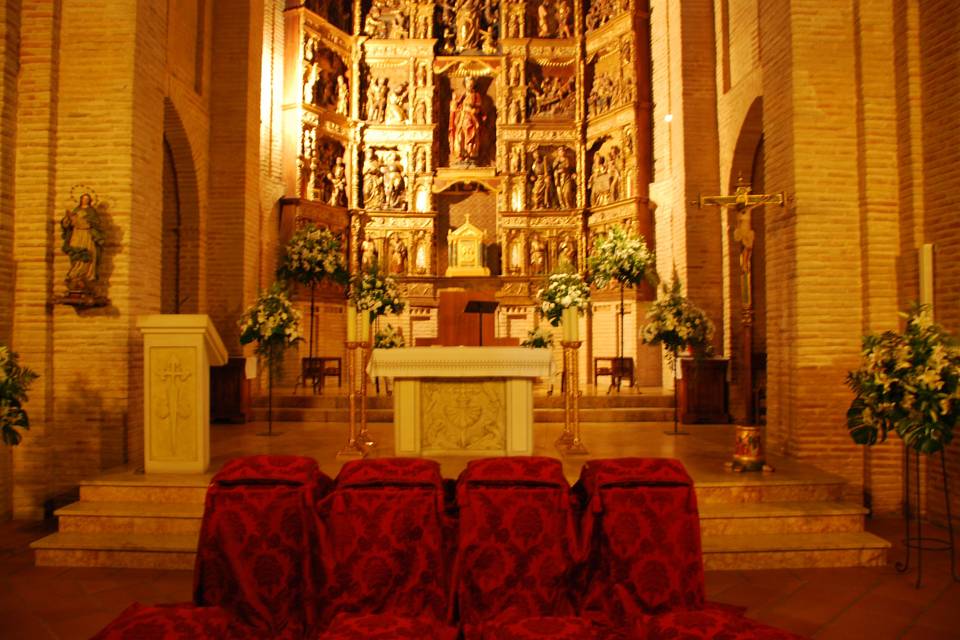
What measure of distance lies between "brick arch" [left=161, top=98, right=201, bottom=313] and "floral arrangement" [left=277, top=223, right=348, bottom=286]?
5.91 feet

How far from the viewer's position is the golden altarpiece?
15.1 metres

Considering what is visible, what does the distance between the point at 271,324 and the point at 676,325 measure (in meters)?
5.78

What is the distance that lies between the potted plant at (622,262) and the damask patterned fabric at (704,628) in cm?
958

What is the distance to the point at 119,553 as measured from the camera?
539cm

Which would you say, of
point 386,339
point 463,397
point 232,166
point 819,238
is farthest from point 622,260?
point 232,166

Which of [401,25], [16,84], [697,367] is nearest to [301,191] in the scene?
[401,25]

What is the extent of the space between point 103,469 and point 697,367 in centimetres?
844

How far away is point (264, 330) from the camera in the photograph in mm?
8719

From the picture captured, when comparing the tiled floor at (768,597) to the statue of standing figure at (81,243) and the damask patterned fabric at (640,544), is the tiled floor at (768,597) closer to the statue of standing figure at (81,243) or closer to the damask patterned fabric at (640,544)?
the damask patterned fabric at (640,544)

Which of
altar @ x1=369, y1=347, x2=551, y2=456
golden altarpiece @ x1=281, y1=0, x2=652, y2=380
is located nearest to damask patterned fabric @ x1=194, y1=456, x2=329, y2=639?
altar @ x1=369, y1=347, x2=551, y2=456

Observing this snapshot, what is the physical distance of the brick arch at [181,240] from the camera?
35.0 feet

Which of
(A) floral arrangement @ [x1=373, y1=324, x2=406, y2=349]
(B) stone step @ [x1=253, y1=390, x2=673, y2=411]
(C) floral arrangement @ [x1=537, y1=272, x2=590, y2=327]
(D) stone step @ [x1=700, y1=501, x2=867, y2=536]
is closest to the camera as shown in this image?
(D) stone step @ [x1=700, y1=501, x2=867, y2=536]

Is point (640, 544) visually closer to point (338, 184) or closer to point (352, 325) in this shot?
point (352, 325)

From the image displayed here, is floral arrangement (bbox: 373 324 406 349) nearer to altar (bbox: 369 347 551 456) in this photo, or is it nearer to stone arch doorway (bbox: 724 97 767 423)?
altar (bbox: 369 347 551 456)
